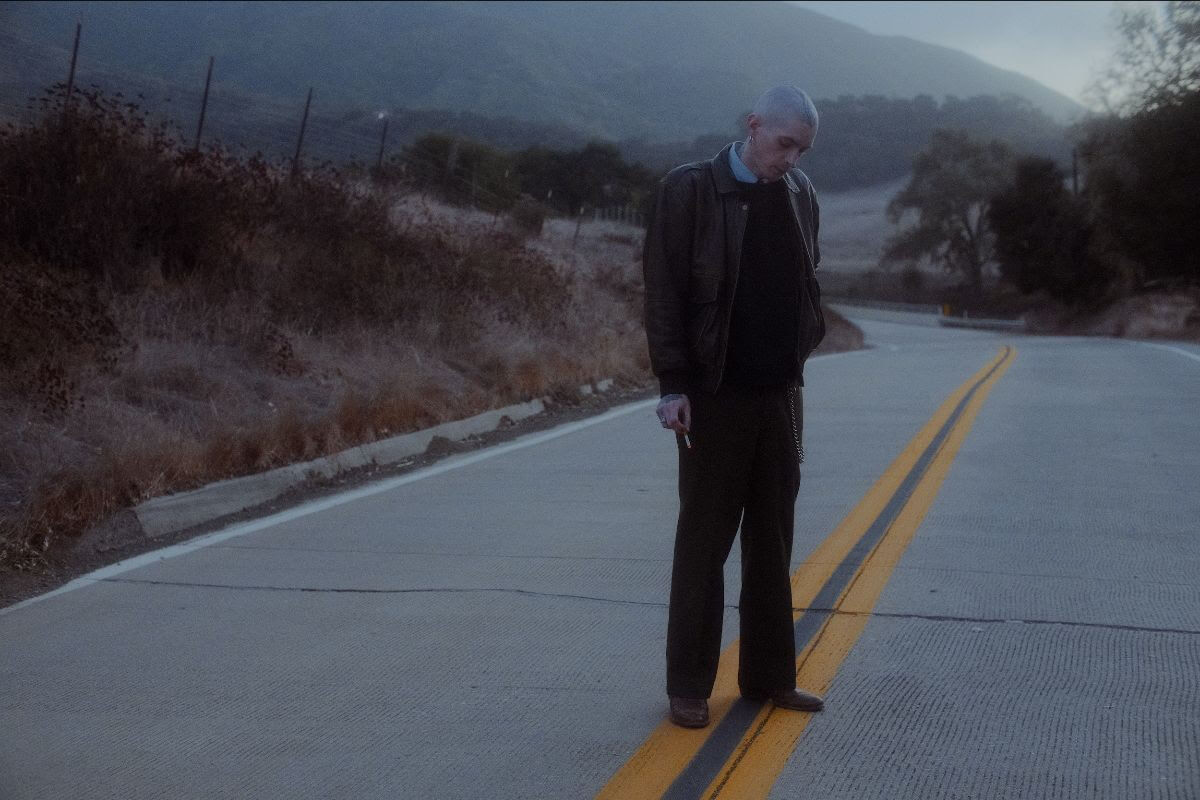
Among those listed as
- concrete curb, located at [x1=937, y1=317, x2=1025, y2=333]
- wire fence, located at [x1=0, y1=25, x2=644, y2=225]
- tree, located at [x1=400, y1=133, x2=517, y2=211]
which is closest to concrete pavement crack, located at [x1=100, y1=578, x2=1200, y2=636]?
wire fence, located at [x1=0, y1=25, x2=644, y2=225]

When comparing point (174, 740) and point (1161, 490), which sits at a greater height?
point (1161, 490)

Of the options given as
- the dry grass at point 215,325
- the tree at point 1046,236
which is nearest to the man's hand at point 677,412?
the dry grass at point 215,325

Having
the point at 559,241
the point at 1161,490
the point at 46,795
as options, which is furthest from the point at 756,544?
the point at 559,241

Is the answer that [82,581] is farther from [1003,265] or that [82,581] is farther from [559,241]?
[1003,265]

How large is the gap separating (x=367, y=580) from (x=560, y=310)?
1292cm

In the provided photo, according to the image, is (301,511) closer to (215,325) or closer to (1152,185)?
(215,325)

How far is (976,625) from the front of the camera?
19.5ft

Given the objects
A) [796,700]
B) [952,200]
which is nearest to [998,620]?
[796,700]

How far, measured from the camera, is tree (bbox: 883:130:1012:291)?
272 ft

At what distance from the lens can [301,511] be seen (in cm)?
899

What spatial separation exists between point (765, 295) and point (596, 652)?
67.7 inches

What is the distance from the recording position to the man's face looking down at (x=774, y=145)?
4535 millimetres

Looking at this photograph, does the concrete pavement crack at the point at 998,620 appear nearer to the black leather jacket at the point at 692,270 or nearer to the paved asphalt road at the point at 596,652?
the paved asphalt road at the point at 596,652

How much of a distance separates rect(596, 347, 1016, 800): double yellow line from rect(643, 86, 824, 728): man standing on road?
14 centimetres
